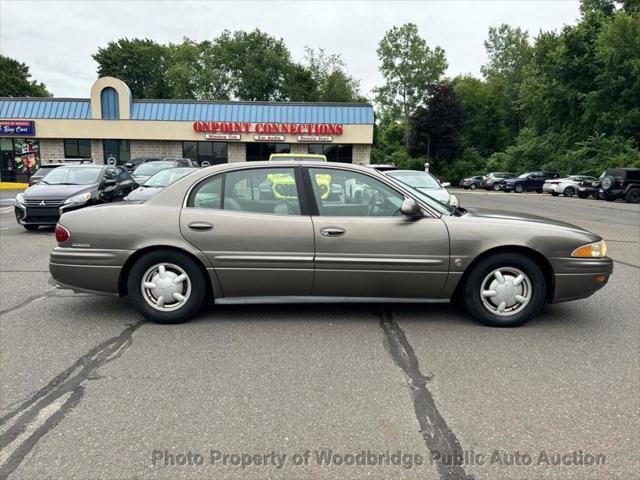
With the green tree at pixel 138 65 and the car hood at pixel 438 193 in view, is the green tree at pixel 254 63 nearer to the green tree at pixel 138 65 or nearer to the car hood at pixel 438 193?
the green tree at pixel 138 65

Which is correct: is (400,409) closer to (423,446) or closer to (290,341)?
(423,446)

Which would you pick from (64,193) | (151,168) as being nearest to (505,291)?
(64,193)

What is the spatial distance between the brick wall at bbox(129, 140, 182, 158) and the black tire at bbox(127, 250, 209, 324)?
28.2 meters

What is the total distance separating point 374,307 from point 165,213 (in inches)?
91.1

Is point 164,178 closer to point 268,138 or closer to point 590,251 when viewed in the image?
point 590,251

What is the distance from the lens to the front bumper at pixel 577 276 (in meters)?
4.56

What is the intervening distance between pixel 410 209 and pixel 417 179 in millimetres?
8134

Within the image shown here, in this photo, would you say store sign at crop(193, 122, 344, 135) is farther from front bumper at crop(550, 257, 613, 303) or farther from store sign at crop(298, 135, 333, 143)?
front bumper at crop(550, 257, 613, 303)

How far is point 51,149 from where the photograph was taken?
102 ft

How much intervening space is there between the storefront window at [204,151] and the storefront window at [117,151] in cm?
361

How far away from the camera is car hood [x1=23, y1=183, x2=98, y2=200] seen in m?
10.6

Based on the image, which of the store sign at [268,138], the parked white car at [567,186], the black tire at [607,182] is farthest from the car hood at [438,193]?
the parked white car at [567,186]

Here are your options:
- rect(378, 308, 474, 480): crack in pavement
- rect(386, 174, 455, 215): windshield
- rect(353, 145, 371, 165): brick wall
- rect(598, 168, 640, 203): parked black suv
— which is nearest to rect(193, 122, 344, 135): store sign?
rect(353, 145, 371, 165): brick wall

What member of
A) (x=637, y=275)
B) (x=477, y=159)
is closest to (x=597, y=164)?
(x=477, y=159)
